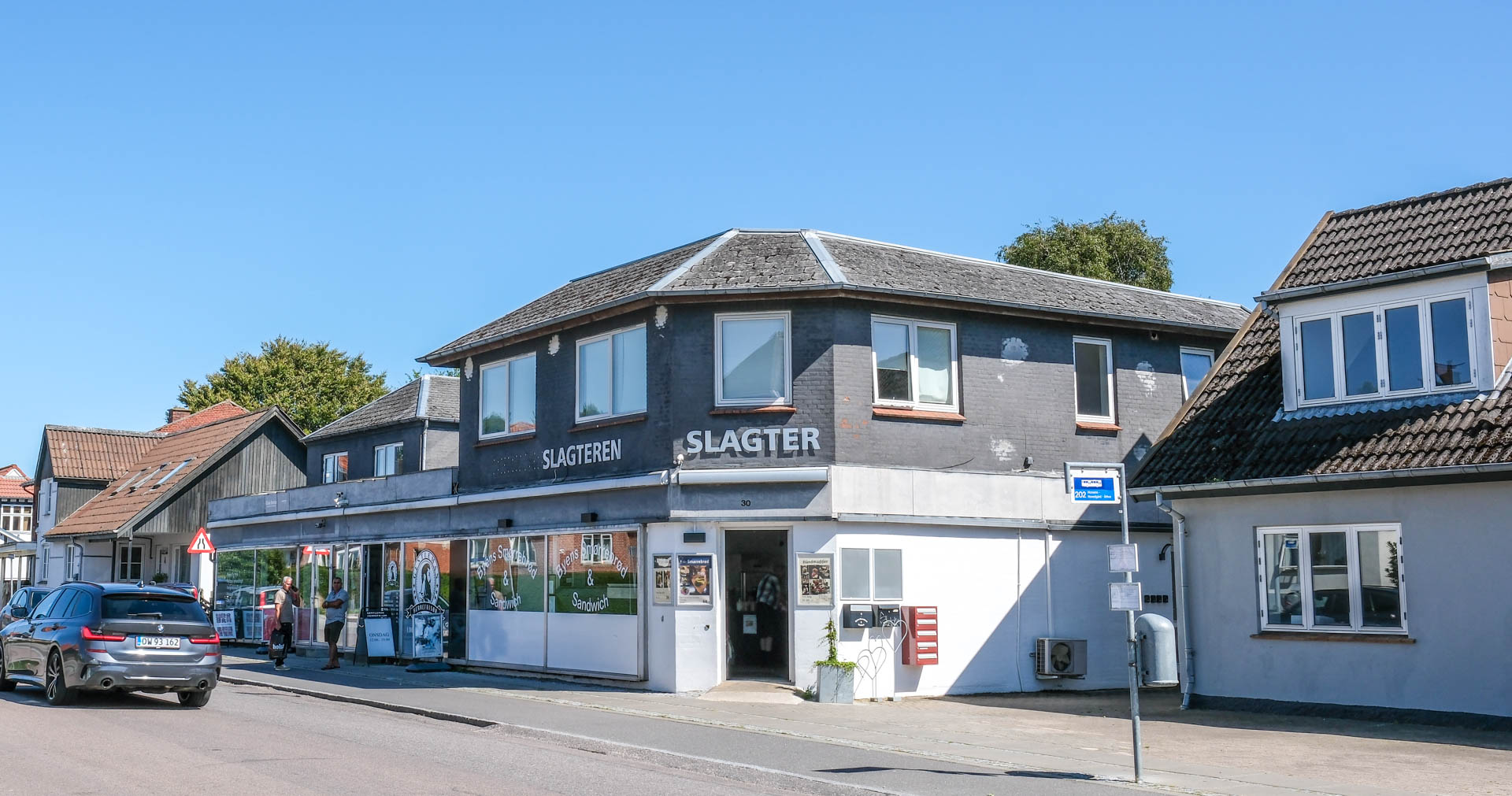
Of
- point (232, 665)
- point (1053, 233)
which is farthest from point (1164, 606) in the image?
point (1053, 233)

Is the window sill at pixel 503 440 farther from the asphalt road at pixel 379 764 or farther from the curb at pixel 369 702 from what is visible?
the asphalt road at pixel 379 764

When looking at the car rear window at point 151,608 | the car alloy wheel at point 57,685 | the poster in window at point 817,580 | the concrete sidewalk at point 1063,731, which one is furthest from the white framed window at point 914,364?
the car alloy wheel at point 57,685

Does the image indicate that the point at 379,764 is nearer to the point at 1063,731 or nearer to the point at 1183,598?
the point at 1063,731

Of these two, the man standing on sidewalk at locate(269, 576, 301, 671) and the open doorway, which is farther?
the man standing on sidewalk at locate(269, 576, 301, 671)

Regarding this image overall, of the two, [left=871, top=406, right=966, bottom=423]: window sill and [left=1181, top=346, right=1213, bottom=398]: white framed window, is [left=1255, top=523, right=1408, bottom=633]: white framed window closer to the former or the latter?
[left=871, top=406, right=966, bottom=423]: window sill

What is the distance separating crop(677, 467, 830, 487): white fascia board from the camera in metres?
19.4

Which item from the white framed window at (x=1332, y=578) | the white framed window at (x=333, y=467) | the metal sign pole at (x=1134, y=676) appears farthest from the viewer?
the white framed window at (x=333, y=467)

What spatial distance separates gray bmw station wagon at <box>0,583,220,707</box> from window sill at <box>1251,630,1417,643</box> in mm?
13534

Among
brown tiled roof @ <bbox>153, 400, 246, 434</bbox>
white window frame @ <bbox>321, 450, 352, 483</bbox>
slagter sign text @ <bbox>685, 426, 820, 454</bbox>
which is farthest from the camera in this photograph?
brown tiled roof @ <bbox>153, 400, 246, 434</bbox>

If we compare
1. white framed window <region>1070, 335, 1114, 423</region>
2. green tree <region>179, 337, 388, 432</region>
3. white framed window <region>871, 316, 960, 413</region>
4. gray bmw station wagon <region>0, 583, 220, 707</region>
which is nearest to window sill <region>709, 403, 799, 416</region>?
white framed window <region>871, 316, 960, 413</region>

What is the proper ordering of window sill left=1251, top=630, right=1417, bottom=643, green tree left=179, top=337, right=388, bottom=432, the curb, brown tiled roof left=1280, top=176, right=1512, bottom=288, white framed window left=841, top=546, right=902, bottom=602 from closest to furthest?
window sill left=1251, top=630, right=1417, bottom=643 → the curb → brown tiled roof left=1280, top=176, right=1512, bottom=288 → white framed window left=841, top=546, right=902, bottom=602 → green tree left=179, top=337, right=388, bottom=432

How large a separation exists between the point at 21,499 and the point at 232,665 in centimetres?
5387

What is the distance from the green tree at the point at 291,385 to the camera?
64.1 meters

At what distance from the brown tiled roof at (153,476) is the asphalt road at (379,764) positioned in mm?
25844
